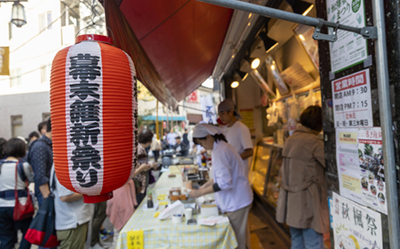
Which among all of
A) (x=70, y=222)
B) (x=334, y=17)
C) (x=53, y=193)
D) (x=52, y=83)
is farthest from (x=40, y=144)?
(x=334, y=17)

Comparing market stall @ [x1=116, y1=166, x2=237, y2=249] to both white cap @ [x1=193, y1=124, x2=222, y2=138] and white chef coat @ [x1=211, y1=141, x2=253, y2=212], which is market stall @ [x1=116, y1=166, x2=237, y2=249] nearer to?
white chef coat @ [x1=211, y1=141, x2=253, y2=212]

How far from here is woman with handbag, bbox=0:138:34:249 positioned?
3.66 metres

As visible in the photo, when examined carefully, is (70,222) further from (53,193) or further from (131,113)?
(131,113)

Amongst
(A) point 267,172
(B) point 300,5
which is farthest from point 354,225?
(A) point 267,172

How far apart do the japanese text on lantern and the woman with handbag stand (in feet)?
11.8

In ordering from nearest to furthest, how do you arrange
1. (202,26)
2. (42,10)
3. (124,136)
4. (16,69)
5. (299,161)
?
(124,136), (299,161), (202,26), (42,10), (16,69)

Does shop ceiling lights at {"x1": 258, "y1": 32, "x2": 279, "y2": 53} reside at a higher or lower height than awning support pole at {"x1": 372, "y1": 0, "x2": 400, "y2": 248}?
higher

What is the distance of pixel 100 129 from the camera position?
A: 1.16 meters

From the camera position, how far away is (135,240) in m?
2.40

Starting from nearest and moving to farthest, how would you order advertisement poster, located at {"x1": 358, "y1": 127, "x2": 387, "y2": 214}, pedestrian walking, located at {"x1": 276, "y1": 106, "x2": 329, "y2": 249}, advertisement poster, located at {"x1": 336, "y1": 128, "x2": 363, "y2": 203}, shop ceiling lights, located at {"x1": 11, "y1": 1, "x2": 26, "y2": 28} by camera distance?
1. advertisement poster, located at {"x1": 358, "y1": 127, "x2": 387, "y2": 214}
2. advertisement poster, located at {"x1": 336, "y1": 128, "x2": 363, "y2": 203}
3. pedestrian walking, located at {"x1": 276, "y1": 106, "x2": 329, "y2": 249}
4. shop ceiling lights, located at {"x1": 11, "y1": 1, "x2": 26, "y2": 28}

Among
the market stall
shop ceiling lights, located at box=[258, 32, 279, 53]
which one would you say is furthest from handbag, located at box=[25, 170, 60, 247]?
shop ceiling lights, located at box=[258, 32, 279, 53]

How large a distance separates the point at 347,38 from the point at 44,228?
152 inches

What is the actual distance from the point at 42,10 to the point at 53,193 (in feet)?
44.4

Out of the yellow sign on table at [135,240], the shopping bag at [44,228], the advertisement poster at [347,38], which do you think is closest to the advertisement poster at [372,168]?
the advertisement poster at [347,38]
